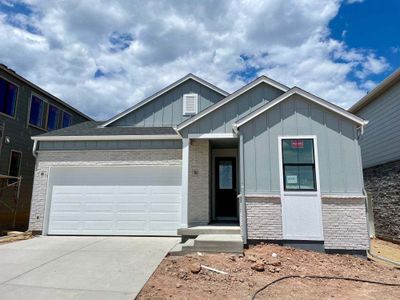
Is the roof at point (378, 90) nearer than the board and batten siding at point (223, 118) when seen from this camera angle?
No

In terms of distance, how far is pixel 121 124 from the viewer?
1295 centimetres

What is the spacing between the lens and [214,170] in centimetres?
1091

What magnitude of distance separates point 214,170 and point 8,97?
32.5ft

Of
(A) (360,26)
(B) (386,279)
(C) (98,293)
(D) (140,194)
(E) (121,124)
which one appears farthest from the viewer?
(E) (121,124)

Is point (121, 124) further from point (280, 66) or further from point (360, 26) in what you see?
point (360, 26)

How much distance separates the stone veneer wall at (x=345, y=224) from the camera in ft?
24.2

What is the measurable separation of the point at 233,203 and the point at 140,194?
354 cm

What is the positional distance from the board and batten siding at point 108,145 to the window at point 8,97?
12.1 ft

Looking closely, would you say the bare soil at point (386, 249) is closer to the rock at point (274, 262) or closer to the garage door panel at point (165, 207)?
the rock at point (274, 262)

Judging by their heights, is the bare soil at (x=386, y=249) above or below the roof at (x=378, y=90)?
below

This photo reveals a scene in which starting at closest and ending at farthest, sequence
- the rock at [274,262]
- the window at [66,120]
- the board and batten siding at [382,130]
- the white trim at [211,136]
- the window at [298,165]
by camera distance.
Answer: the rock at [274,262] < the window at [298,165] < the white trim at [211,136] < the board and batten siding at [382,130] < the window at [66,120]

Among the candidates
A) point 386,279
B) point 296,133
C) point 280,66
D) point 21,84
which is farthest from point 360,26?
point 21,84

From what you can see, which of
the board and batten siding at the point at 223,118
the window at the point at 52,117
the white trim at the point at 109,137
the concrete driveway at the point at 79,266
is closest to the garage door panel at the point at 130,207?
the concrete driveway at the point at 79,266

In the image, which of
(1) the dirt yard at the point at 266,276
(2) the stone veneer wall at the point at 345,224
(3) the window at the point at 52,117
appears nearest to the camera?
(1) the dirt yard at the point at 266,276
